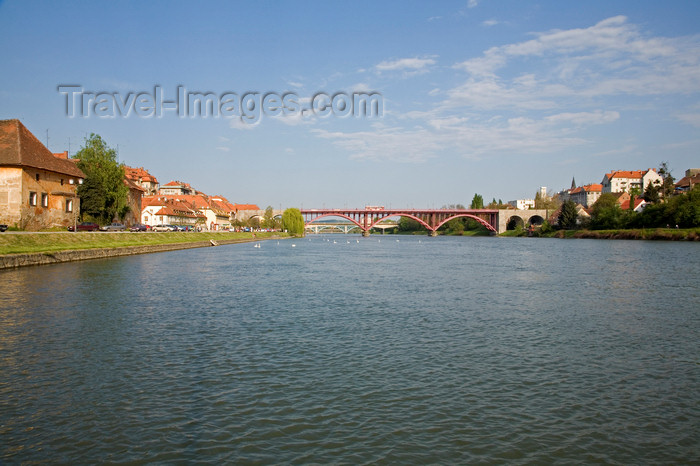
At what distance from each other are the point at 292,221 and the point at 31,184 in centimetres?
7182

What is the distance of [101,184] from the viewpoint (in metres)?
53.3

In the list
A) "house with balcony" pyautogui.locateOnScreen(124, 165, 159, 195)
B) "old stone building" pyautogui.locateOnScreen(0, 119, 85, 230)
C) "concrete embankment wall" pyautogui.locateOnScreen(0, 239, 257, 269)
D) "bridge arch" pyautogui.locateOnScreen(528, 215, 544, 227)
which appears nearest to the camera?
"concrete embankment wall" pyautogui.locateOnScreen(0, 239, 257, 269)

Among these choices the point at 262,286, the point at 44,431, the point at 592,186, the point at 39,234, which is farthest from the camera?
the point at 592,186

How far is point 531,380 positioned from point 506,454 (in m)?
3.13

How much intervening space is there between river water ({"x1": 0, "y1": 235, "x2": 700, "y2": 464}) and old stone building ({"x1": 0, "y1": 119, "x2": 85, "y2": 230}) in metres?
23.6

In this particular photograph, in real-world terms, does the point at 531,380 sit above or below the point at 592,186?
below

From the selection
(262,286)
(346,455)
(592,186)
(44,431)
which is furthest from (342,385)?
(592,186)

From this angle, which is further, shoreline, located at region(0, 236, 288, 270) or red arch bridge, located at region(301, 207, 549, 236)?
red arch bridge, located at region(301, 207, 549, 236)

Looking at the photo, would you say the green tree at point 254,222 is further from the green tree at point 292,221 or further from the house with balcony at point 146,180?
the house with balcony at point 146,180

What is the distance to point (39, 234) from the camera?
109ft

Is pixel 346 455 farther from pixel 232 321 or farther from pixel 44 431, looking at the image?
pixel 232 321

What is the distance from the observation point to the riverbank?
2784 cm

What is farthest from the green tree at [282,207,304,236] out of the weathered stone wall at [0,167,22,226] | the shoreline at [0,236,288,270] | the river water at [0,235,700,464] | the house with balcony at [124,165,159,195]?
the river water at [0,235,700,464]

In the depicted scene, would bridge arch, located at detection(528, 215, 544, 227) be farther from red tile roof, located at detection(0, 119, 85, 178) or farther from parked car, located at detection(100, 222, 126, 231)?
red tile roof, located at detection(0, 119, 85, 178)
